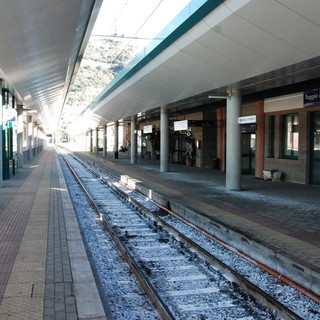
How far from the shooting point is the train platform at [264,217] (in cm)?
630

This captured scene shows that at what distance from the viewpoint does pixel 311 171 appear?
51.4 ft

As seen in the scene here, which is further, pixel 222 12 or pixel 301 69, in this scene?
pixel 301 69

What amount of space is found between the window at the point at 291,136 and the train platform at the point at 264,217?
1.28 meters

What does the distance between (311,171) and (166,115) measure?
991 cm

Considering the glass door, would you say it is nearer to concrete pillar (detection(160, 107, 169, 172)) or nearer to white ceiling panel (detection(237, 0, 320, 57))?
white ceiling panel (detection(237, 0, 320, 57))

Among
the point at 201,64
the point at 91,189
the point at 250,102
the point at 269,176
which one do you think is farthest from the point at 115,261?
the point at 250,102

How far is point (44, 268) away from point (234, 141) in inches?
394

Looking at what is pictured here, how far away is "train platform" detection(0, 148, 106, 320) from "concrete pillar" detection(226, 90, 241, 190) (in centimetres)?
611

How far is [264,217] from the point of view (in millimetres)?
9594

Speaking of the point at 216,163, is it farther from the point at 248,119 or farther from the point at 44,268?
the point at 44,268

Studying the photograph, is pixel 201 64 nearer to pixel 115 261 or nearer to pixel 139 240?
pixel 139 240

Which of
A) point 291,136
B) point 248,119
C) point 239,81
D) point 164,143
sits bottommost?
point 164,143

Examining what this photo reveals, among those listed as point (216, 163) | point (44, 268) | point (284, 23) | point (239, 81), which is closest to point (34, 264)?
point (44, 268)

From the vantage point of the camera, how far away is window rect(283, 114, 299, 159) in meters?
16.6
